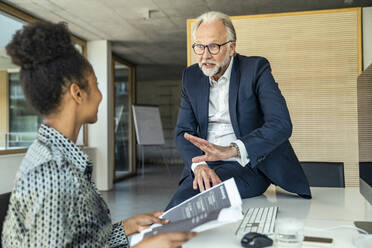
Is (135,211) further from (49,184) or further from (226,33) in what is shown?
(49,184)

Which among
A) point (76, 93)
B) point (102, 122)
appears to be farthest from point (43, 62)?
point (102, 122)

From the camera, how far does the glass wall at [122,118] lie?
8.90 m

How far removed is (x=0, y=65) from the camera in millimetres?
4973

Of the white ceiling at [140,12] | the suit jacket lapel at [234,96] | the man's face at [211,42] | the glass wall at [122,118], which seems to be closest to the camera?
the suit jacket lapel at [234,96]

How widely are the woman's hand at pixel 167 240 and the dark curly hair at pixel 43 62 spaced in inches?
15.4

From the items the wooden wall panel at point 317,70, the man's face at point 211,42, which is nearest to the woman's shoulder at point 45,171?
the man's face at point 211,42

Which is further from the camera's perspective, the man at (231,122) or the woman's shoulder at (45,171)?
the man at (231,122)

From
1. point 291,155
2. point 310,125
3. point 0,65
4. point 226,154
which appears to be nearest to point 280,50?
point 310,125

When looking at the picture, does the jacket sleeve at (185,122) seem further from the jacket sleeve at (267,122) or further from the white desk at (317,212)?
the white desk at (317,212)

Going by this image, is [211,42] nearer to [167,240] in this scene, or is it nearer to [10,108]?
[167,240]

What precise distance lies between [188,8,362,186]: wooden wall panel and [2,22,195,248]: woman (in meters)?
→ 2.99

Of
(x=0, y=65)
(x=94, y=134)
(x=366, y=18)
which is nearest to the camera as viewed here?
(x=366, y=18)

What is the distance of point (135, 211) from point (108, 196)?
5.10ft

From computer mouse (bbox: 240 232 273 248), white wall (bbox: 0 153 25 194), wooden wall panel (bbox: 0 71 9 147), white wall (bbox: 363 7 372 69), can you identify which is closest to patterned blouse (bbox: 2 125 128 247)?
computer mouse (bbox: 240 232 273 248)
